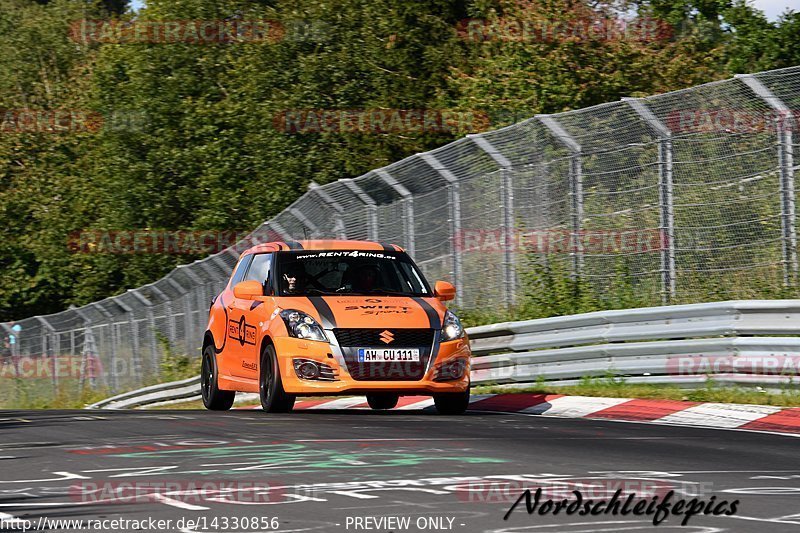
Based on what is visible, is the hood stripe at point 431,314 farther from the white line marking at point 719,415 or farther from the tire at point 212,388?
the tire at point 212,388

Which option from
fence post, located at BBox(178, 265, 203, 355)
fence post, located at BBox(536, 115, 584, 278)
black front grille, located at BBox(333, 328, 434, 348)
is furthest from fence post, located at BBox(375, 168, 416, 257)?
fence post, located at BBox(178, 265, 203, 355)

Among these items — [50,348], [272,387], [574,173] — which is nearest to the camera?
[272,387]

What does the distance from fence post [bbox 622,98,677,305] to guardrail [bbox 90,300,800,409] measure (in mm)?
872

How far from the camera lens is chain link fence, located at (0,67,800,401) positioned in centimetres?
1495

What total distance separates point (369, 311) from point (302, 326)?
2.07ft

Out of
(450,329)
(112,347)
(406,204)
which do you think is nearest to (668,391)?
(450,329)

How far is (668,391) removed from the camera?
1449 centimetres

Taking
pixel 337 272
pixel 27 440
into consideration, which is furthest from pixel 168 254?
pixel 27 440

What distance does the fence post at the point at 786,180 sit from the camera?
1466 cm

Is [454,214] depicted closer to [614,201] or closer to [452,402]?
[614,201]

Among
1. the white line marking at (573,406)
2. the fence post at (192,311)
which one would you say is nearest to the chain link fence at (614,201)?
the white line marking at (573,406)

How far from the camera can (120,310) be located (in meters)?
34.0

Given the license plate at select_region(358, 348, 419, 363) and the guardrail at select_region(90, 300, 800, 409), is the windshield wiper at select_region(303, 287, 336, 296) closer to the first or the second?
the license plate at select_region(358, 348, 419, 363)

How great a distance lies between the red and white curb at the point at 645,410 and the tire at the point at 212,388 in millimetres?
1005
